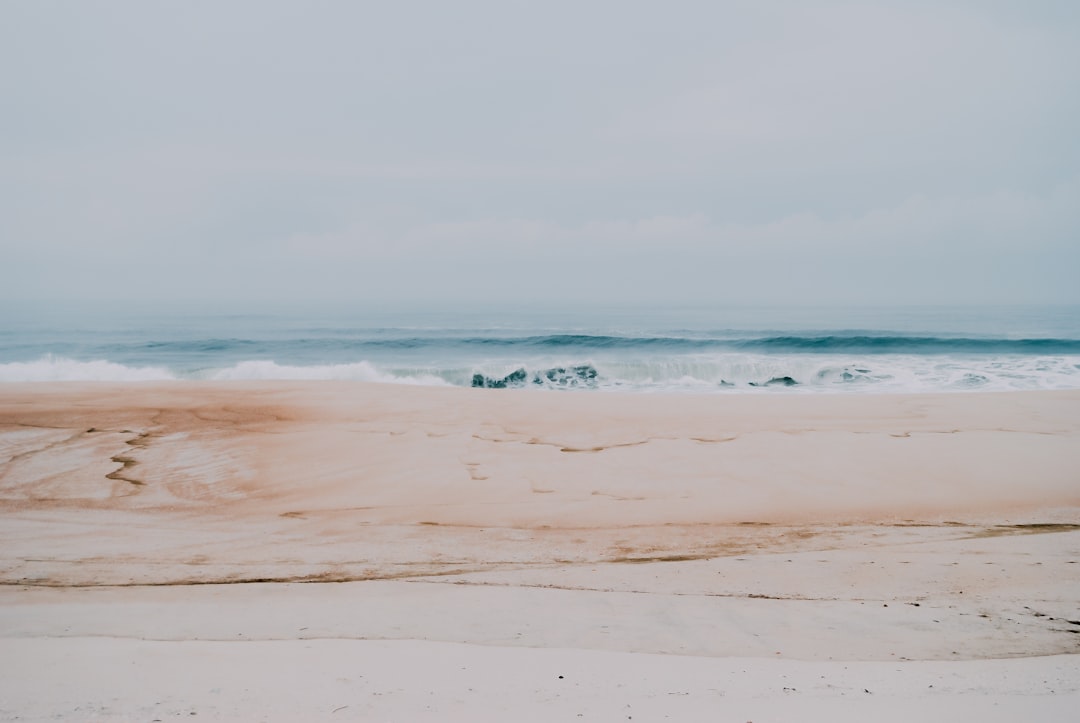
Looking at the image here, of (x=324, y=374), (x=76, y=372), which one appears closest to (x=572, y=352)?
(x=324, y=374)

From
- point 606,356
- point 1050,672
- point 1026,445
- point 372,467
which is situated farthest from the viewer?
point 606,356

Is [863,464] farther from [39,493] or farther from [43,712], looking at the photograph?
[39,493]

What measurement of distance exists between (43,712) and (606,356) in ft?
81.0

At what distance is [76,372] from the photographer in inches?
734

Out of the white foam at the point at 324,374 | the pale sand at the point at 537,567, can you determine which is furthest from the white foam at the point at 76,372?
the pale sand at the point at 537,567

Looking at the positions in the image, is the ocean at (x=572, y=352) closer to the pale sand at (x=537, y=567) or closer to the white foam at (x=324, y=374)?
the white foam at (x=324, y=374)

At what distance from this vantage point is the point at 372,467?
22.4ft

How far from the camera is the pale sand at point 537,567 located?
2408mm

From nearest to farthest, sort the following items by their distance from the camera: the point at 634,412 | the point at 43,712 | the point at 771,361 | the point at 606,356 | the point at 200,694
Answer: the point at 43,712, the point at 200,694, the point at 634,412, the point at 771,361, the point at 606,356

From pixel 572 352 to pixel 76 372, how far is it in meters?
17.2

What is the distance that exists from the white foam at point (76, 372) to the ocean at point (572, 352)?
6cm

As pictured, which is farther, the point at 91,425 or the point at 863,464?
the point at 91,425

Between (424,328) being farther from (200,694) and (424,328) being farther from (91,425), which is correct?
(200,694)

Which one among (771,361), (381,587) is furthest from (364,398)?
(771,361)
